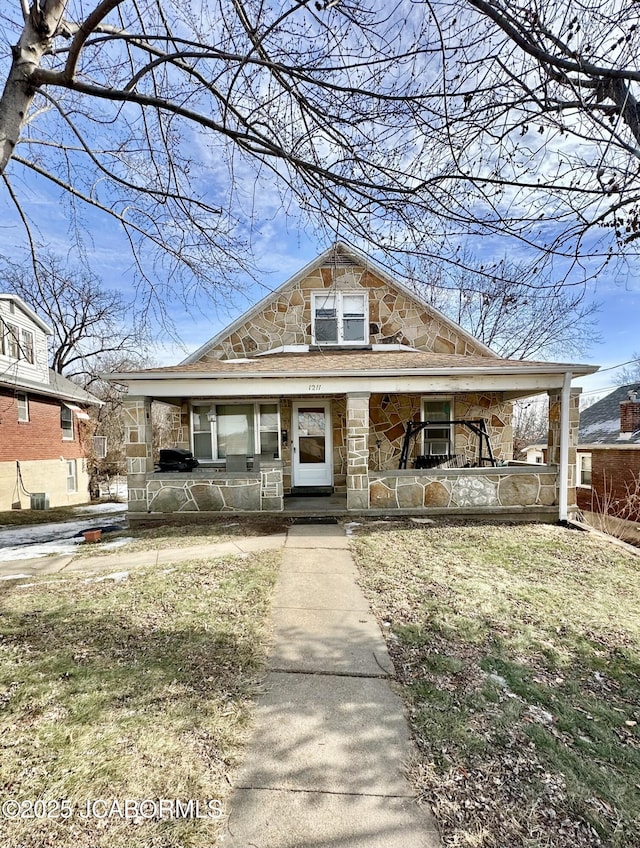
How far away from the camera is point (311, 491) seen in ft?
34.3

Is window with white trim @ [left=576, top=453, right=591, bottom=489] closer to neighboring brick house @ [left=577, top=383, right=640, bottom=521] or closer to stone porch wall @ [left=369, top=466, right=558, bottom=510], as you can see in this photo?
neighboring brick house @ [left=577, top=383, right=640, bottom=521]

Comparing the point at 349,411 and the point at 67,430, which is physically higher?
the point at 349,411

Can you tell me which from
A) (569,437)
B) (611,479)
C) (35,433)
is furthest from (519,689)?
(35,433)

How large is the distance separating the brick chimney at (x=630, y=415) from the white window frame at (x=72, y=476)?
2588cm

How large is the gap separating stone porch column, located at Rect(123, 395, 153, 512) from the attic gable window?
494cm

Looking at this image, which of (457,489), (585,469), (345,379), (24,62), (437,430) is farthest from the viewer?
(585,469)

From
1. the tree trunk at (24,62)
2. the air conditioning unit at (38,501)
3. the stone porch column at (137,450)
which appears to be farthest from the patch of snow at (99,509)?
the tree trunk at (24,62)

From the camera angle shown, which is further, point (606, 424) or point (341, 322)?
point (606, 424)

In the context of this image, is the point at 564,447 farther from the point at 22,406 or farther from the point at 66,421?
the point at 66,421

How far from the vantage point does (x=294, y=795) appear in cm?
197

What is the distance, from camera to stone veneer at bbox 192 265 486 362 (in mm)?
10820

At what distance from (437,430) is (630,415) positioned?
11.9 meters

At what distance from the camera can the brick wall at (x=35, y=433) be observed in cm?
1541

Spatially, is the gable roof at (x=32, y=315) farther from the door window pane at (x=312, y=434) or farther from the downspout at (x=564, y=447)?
the downspout at (x=564, y=447)
